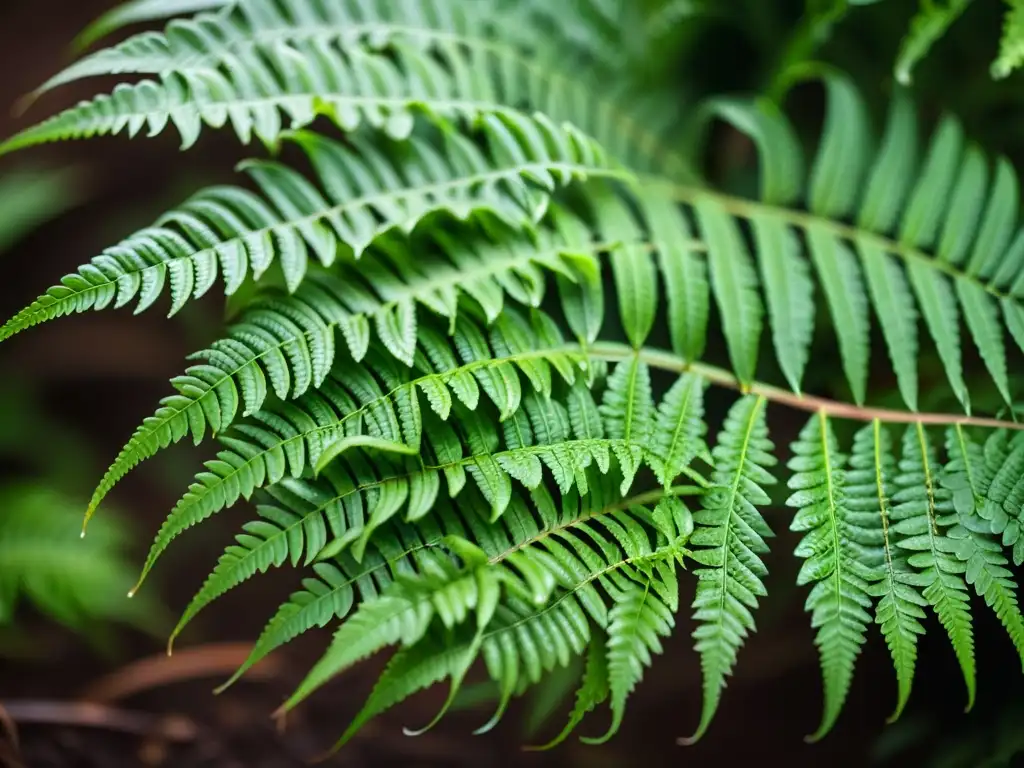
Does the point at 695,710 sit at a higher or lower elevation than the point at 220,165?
lower

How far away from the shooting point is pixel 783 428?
1819 mm

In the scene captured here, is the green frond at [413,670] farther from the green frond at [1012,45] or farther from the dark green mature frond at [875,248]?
the green frond at [1012,45]

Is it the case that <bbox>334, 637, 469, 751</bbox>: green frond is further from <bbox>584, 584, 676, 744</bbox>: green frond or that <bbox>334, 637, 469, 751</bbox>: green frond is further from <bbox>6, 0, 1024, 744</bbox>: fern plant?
<bbox>584, 584, 676, 744</bbox>: green frond

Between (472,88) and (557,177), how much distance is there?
21cm

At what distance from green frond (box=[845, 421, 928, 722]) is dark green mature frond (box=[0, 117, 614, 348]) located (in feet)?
1.80

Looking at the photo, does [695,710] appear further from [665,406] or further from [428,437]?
[428,437]

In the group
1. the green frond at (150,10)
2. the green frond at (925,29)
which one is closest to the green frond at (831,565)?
the green frond at (925,29)

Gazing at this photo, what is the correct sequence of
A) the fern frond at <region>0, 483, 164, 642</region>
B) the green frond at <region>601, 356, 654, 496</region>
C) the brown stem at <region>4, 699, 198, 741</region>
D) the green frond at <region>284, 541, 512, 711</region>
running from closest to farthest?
the green frond at <region>284, 541, 512, 711</region> < the green frond at <region>601, 356, 654, 496</region> < the fern frond at <region>0, 483, 164, 642</region> < the brown stem at <region>4, 699, 198, 741</region>

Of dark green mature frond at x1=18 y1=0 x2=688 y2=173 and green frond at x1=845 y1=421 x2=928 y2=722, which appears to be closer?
green frond at x1=845 y1=421 x2=928 y2=722

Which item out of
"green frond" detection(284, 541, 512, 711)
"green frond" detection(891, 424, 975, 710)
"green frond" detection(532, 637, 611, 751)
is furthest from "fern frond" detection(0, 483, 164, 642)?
"green frond" detection(891, 424, 975, 710)

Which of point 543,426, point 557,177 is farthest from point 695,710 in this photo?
point 557,177

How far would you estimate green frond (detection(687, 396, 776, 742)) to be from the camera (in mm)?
924

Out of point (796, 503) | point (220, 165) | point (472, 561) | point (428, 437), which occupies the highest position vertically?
point (220, 165)

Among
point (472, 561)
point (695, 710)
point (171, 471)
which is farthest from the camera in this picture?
point (171, 471)
